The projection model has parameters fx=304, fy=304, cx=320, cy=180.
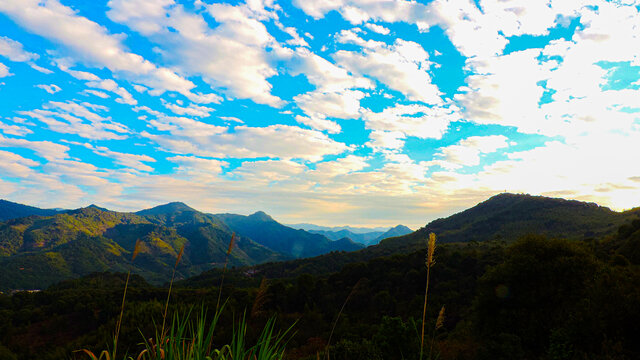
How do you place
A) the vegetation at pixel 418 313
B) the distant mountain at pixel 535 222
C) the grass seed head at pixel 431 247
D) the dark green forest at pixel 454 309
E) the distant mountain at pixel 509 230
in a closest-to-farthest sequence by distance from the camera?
the grass seed head at pixel 431 247, the vegetation at pixel 418 313, the dark green forest at pixel 454 309, the distant mountain at pixel 509 230, the distant mountain at pixel 535 222

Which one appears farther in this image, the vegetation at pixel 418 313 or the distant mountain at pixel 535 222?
the distant mountain at pixel 535 222

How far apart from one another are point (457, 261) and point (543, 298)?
30.6 m

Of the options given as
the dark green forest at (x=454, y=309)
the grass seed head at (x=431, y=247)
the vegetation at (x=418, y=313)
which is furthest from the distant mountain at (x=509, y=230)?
the grass seed head at (x=431, y=247)

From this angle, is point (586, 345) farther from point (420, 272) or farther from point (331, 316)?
point (420, 272)

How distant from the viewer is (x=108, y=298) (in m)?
55.7

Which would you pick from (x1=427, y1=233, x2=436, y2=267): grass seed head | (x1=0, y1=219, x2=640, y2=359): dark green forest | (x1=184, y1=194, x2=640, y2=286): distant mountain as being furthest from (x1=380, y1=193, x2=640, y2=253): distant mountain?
(x1=427, y1=233, x2=436, y2=267): grass seed head

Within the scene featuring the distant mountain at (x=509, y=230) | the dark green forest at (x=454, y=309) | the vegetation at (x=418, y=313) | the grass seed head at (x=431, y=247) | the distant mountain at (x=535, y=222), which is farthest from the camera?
the distant mountain at (x=535, y=222)

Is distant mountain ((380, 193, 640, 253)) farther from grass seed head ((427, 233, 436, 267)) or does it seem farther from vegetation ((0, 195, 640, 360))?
grass seed head ((427, 233, 436, 267))

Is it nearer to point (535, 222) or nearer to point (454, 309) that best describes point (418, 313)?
point (454, 309)

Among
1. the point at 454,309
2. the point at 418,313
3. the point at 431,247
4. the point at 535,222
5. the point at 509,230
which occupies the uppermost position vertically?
the point at 535,222

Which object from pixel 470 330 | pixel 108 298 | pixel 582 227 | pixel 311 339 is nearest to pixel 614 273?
pixel 470 330

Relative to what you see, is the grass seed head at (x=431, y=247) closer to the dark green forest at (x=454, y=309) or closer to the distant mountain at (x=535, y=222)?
the dark green forest at (x=454, y=309)

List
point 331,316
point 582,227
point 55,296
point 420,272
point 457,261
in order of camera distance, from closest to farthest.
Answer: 1. point 331,316
2. point 420,272
3. point 457,261
4. point 55,296
5. point 582,227

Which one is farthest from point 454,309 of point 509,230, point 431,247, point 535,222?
point 535,222
